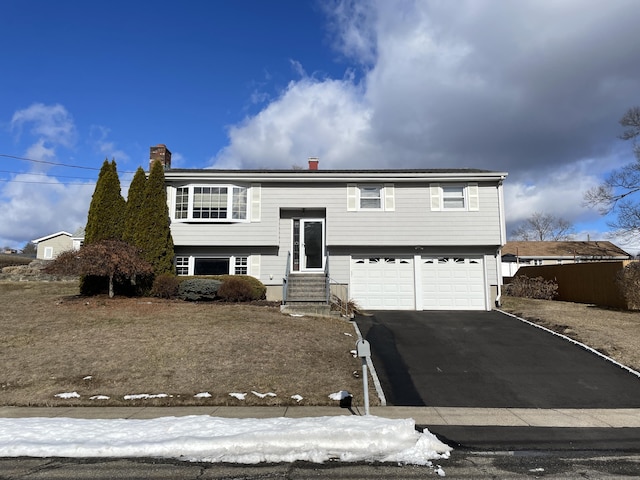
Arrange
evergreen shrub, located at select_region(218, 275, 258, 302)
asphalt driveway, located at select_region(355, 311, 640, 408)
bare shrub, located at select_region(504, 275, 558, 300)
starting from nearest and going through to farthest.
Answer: asphalt driveway, located at select_region(355, 311, 640, 408)
evergreen shrub, located at select_region(218, 275, 258, 302)
bare shrub, located at select_region(504, 275, 558, 300)

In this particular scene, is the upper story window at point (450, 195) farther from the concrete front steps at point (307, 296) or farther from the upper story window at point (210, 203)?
the upper story window at point (210, 203)

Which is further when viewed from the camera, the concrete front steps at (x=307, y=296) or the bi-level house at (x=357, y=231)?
the bi-level house at (x=357, y=231)

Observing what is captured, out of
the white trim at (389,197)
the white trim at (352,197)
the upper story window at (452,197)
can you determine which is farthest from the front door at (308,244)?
the upper story window at (452,197)

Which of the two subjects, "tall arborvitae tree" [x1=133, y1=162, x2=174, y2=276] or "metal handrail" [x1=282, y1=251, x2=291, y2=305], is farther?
"tall arborvitae tree" [x1=133, y1=162, x2=174, y2=276]

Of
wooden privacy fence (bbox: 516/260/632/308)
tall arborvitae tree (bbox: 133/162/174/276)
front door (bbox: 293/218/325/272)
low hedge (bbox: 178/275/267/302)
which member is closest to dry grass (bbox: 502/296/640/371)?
wooden privacy fence (bbox: 516/260/632/308)

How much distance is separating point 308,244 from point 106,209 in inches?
316

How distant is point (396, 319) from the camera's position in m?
14.9

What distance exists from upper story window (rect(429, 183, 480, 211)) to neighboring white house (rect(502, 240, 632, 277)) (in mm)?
22372

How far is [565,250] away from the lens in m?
39.1

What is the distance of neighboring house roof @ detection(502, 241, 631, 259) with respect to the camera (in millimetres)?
38250

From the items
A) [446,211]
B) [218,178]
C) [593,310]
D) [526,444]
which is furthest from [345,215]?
[526,444]

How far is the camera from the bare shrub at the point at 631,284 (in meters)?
16.5

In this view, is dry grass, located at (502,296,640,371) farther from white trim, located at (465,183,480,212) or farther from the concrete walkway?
white trim, located at (465,183,480,212)

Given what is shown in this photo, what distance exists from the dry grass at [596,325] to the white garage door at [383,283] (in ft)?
13.2
